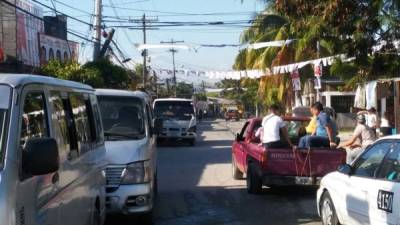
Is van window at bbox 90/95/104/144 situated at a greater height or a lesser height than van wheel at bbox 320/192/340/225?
greater

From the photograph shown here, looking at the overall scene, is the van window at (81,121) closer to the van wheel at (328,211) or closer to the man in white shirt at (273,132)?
the van wheel at (328,211)

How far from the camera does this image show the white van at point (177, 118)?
29.7 metres

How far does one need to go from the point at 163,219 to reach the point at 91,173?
363 centimetres

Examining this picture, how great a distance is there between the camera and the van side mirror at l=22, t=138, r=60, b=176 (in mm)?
A: 4098

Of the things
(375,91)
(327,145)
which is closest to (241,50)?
(375,91)

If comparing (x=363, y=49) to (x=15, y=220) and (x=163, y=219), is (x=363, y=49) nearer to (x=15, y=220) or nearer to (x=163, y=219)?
(x=163, y=219)

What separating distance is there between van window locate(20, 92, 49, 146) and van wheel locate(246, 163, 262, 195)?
7.90m

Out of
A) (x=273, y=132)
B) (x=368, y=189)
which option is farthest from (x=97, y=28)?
(x=368, y=189)

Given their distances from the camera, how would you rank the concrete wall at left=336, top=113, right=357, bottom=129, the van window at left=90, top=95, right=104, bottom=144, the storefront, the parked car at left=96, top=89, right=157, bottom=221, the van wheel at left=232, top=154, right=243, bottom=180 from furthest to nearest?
1. the concrete wall at left=336, top=113, right=357, bottom=129
2. the storefront
3. the van wheel at left=232, top=154, right=243, bottom=180
4. the parked car at left=96, top=89, right=157, bottom=221
5. the van window at left=90, top=95, right=104, bottom=144

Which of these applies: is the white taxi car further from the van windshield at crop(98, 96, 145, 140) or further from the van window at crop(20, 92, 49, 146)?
the van window at crop(20, 92, 49, 146)

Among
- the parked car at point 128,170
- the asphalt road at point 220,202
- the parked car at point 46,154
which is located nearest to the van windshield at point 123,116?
the parked car at point 128,170

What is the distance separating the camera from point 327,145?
41.8 ft

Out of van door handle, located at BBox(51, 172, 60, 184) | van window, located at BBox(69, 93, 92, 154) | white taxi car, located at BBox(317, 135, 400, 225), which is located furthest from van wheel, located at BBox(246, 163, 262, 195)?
van door handle, located at BBox(51, 172, 60, 184)

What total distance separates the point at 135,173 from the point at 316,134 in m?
5.84
